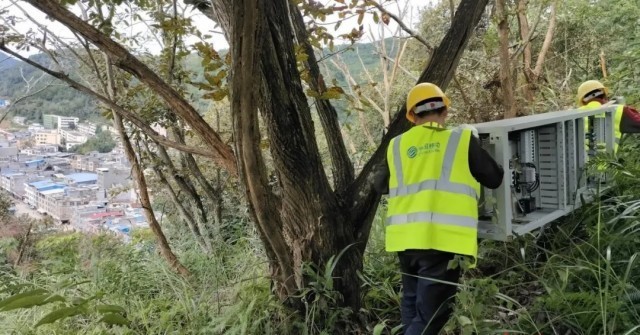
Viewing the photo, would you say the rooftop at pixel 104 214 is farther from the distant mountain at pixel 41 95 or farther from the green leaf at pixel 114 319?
the green leaf at pixel 114 319

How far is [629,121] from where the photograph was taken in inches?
140

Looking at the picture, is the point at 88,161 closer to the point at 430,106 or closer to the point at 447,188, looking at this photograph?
the point at 430,106

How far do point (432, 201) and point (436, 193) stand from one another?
1.7 inches

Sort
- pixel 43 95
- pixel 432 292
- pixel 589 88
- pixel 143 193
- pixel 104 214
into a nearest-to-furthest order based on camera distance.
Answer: pixel 432 292 < pixel 589 88 < pixel 143 193 < pixel 43 95 < pixel 104 214

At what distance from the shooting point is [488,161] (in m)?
2.23

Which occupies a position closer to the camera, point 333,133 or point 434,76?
point 434,76

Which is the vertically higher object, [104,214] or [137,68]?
[137,68]

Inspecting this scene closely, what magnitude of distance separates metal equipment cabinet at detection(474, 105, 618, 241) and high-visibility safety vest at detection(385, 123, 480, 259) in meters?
0.28

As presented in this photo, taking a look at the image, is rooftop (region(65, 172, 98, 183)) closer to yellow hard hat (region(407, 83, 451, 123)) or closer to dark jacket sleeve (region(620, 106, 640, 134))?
yellow hard hat (region(407, 83, 451, 123))

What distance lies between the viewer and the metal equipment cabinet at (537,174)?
2475 millimetres

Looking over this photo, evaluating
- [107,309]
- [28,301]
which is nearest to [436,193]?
[107,309]

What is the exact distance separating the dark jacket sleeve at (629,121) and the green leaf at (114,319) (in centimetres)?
370

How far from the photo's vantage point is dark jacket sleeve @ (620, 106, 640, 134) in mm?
3543

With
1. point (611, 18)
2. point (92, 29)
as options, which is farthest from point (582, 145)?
point (611, 18)
